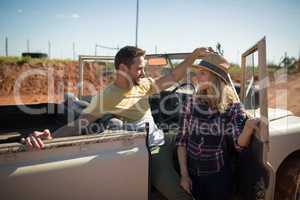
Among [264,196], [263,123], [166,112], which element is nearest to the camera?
[263,123]

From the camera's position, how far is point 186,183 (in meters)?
2.51

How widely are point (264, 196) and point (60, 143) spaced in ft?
5.10

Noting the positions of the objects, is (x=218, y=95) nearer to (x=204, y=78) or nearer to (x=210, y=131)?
(x=204, y=78)

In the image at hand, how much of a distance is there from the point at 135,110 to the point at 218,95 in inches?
31.3

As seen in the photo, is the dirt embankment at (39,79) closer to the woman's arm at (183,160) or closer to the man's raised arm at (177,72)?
the man's raised arm at (177,72)

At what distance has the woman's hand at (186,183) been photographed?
250 centimetres

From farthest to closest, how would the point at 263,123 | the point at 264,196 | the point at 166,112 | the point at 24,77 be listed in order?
1. the point at 24,77
2. the point at 166,112
3. the point at 264,196
4. the point at 263,123

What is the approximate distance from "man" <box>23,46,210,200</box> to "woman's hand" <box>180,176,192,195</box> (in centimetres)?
12

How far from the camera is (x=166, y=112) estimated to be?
3.92m

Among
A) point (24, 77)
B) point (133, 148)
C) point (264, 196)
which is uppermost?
point (24, 77)

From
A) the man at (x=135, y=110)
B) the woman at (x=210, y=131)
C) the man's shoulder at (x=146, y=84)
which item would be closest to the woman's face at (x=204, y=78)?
the woman at (x=210, y=131)

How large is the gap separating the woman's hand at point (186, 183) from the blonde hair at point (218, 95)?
0.61 metres

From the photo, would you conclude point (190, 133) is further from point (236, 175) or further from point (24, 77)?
point (24, 77)

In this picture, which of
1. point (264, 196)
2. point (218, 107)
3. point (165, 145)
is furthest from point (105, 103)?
point (264, 196)
